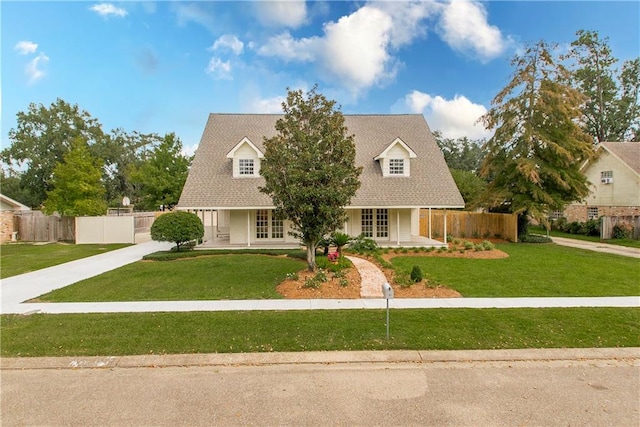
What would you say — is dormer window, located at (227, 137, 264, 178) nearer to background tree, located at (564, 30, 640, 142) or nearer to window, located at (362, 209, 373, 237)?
window, located at (362, 209, 373, 237)

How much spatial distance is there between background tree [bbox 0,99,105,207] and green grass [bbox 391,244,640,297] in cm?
4227

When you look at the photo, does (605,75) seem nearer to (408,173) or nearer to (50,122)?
(408,173)

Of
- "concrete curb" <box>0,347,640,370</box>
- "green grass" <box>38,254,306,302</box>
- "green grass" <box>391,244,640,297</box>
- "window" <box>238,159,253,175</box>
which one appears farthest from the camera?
→ "window" <box>238,159,253,175</box>

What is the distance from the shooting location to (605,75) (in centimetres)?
3888

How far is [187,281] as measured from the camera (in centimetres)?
1052

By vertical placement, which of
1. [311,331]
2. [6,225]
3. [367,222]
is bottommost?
[311,331]

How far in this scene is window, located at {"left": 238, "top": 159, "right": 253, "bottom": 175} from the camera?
18.6m

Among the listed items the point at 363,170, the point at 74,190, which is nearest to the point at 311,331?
the point at 363,170

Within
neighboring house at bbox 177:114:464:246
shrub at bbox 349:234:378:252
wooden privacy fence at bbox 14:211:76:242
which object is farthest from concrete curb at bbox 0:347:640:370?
wooden privacy fence at bbox 14:211:76:242

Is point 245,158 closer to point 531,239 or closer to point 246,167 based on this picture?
point 246,167

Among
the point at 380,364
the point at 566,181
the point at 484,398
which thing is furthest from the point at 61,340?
the point at 566,181

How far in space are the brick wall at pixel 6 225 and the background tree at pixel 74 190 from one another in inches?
79.1

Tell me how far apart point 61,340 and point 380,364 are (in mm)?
5596

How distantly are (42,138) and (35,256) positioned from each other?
3030 centimetres
